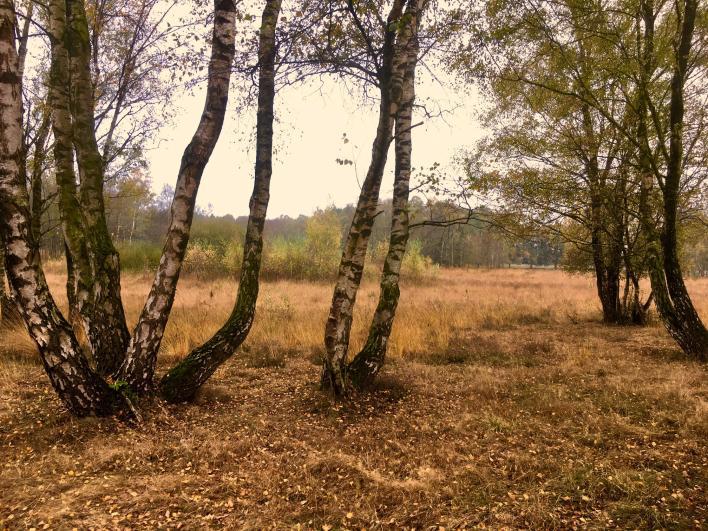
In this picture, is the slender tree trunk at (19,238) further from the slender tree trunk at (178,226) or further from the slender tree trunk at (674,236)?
the slender tree trunk at (674,236)

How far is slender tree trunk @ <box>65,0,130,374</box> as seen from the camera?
4963 millimetres

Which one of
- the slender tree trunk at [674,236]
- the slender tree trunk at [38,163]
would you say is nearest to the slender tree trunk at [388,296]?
the slender tree trunk at [674,236]

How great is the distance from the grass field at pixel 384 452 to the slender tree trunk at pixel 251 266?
333 mm

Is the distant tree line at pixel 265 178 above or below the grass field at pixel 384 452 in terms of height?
above

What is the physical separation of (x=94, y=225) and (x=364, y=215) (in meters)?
3.26

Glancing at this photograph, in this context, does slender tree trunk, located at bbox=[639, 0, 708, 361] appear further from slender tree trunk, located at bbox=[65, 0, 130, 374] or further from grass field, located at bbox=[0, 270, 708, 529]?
slender tree trunk, located at bbox=[65, 0, 130, 374]

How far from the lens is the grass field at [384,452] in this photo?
2.98 meters

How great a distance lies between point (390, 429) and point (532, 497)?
5.22 feet

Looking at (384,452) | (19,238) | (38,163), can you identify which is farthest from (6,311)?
(384,452)

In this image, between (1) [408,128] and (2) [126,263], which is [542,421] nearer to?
(1) [408,128]

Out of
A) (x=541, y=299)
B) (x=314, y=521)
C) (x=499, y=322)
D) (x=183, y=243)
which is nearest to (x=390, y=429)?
(x=314, y=521)

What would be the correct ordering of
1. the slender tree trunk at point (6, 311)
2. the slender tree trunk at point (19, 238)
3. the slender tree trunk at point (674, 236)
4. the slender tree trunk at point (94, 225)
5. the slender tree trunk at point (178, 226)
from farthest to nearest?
A: the slender tree trunk at point (6, 311) < the slender tree trunk at point (674, 236) < the slender tree trunk at point (94, 225) < the slender tree trunk at point (178, 226) < the slender tree trunk at point (19, 238)

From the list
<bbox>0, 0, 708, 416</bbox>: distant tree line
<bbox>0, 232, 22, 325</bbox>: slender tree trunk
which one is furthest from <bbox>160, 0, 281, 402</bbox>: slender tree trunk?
<bbox>0, 232, 22, 325</bbox>: slender tree trunk

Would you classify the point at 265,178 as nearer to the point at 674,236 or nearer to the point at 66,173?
the point at 66,173
